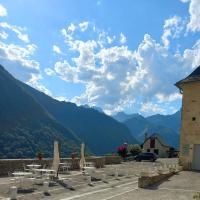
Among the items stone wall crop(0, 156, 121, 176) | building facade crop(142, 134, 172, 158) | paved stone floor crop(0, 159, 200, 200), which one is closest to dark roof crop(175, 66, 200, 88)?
Answer: stone wall crop(0, 156, 121, 176)

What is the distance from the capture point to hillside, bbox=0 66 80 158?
137m

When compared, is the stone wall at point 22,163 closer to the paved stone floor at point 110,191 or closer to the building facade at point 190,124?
the paved stone floor at point 110,191

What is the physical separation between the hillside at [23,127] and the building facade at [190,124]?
9820 cm

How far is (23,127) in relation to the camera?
522ft

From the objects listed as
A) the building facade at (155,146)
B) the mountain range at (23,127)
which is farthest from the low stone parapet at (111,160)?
the mountain range at (23,127)

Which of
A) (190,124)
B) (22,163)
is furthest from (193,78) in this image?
(22,163)

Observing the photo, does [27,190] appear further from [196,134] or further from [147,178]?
[196,134]

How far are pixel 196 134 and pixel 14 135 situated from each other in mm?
118538

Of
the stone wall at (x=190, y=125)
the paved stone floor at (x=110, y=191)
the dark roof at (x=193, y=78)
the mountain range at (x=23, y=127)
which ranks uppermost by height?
the mountain range at (x=23, y=127)

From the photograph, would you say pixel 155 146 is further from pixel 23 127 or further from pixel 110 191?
pixel 23 127

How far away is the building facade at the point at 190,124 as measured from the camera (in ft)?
102

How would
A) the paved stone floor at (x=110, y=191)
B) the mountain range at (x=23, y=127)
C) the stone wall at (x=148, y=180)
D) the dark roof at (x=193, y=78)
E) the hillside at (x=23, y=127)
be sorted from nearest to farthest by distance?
the paved stone floor at (x=110, y=191) → the stone wall at (x=148, y=180) → the dark roof at (x=193, y=78) → the hillside at (x=23, y=127) → the mountain range at (x=23, y=127)

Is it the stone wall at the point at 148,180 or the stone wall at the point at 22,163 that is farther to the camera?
the stone wall at the point at 22,163

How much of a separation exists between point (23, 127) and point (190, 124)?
436ft
